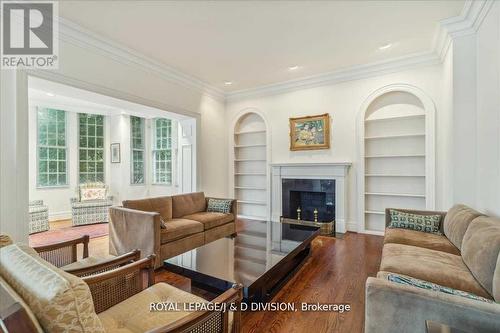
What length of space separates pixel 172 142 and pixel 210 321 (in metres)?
6.01

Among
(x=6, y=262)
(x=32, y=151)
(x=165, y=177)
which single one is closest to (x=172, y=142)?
(x=165, y=177)

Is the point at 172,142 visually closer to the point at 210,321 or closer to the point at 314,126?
the point at 314,126

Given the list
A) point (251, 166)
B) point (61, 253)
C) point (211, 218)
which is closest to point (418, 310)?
point (61, 253)

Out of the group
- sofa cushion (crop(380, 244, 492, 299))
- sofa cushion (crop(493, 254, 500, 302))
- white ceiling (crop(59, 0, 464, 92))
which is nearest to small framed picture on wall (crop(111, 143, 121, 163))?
white ceiling (crop(59, 0, 464, 92))

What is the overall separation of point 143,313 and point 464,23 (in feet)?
14.3

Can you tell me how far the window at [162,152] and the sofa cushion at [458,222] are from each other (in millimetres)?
6030

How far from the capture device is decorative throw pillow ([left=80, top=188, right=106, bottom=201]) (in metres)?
5.72

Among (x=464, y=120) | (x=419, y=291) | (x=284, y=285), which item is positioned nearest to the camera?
(x=419, y=291)

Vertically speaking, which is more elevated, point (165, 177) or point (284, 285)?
point (165, 177)

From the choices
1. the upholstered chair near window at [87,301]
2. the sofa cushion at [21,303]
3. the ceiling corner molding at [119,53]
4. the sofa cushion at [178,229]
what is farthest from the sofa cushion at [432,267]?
the ceiling corner molding at [119,53]

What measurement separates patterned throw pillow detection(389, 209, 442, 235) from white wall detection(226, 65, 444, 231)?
1233 millimetres

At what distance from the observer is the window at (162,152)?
6812 millimetres

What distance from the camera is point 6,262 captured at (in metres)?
1.01

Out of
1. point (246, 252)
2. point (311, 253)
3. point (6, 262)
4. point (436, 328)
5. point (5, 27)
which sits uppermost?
point (5, 27)
